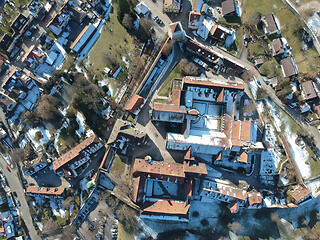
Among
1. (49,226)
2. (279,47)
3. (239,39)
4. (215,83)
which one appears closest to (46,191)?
(49,226)

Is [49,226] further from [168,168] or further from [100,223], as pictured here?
[168,168]

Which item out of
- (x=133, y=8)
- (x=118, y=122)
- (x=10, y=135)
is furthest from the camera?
(x=10, y=135)

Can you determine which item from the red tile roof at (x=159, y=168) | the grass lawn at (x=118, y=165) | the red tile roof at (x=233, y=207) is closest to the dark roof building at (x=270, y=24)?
the red tile roof at (x=159, y=168)

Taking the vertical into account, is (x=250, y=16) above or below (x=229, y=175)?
above

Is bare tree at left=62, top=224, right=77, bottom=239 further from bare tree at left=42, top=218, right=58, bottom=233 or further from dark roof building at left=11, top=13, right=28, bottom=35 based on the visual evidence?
dark roof building at left=11, top=13, right=28, bottom=35

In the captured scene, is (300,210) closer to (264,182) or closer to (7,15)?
(264,182)

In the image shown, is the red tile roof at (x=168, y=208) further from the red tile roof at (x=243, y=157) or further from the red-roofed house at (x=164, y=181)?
the red tile roof at (x=243, y=157)

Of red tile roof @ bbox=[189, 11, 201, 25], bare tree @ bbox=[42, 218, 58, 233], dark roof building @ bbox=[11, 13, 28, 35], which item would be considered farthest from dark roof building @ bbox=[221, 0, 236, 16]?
bare tree @ bbox=[42, 218, 58, 233]

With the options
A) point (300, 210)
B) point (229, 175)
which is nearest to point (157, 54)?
point (229, 175)
